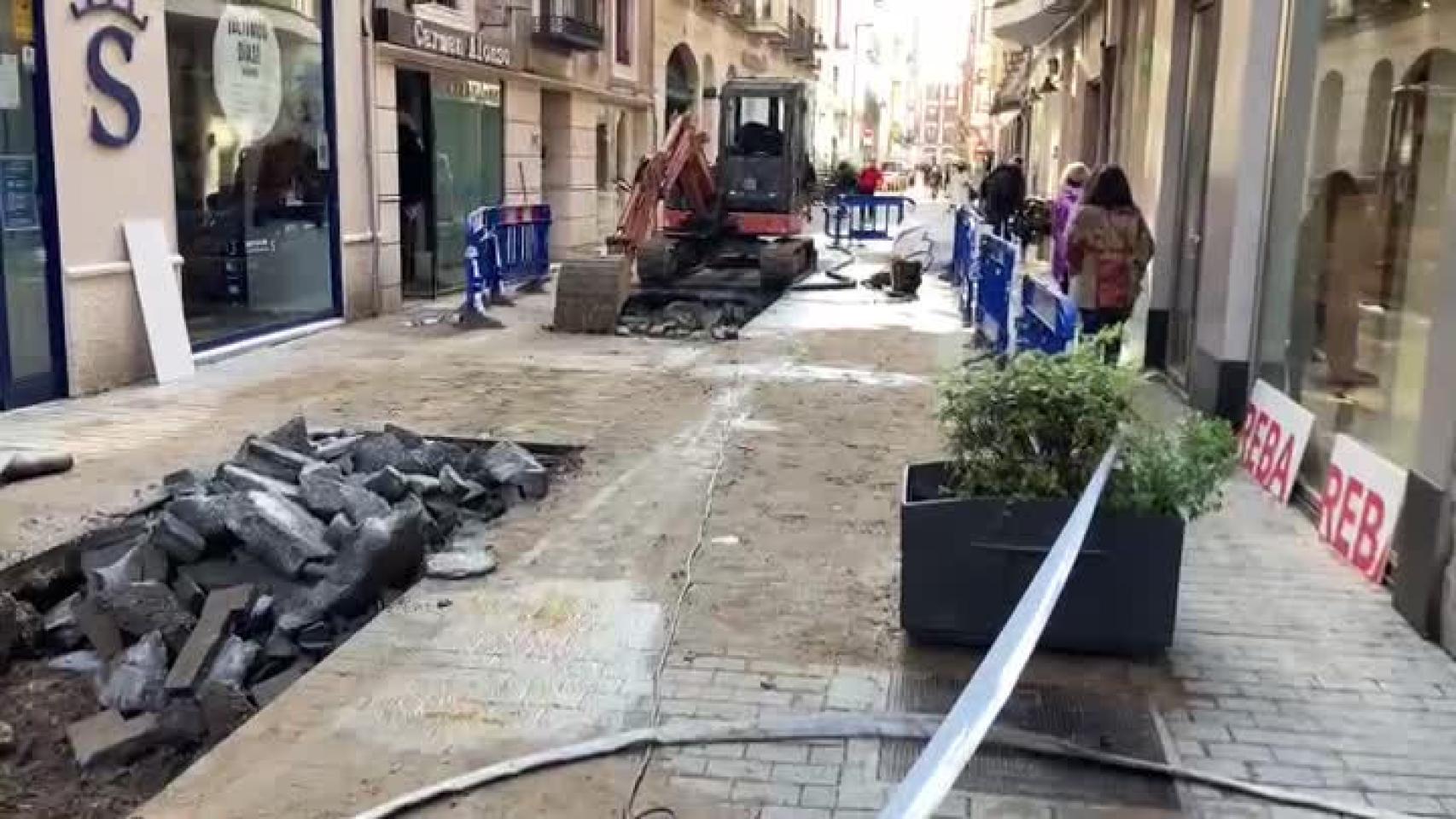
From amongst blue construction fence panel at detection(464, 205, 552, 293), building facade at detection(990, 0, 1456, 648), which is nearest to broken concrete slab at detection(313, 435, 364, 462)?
building facade at detection(990, 0, 1456, 648)

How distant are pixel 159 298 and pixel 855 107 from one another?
61.9 m

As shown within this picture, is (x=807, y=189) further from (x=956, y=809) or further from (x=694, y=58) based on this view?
(x=956, y=809)

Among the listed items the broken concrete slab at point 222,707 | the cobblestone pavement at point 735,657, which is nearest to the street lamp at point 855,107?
the cobblestone pavement at point 735,657

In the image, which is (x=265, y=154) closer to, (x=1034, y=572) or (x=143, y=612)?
(x=143, y=612)

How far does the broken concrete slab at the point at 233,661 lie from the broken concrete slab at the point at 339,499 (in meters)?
0.92

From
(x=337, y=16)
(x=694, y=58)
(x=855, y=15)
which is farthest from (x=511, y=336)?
(x=855, y=15)

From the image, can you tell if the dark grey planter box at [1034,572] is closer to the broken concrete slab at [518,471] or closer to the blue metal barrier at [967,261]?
the broken concrete slab at [518,471]

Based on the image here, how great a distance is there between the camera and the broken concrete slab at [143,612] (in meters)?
5.20

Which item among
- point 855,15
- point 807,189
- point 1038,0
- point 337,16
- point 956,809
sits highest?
point 855,15

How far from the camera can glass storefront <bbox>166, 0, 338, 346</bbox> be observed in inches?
423

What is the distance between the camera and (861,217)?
28.2m

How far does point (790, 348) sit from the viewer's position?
40.4 ft

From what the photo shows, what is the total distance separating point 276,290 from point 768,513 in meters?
7.37

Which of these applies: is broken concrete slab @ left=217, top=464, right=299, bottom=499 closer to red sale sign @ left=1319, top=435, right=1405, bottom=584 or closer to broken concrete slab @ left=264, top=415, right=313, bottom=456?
broken concrete slab @ left=264, top=415, right=313, bottom=456
